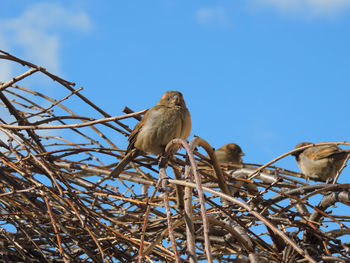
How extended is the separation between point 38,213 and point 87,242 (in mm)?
488

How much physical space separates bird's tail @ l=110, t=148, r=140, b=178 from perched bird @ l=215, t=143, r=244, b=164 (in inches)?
204

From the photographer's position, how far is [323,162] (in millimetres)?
7160

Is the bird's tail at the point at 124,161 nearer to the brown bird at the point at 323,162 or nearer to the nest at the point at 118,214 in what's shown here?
the nest at the point at 118,214

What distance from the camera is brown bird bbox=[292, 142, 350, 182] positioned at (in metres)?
7.13

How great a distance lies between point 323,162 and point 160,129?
3.85 metres

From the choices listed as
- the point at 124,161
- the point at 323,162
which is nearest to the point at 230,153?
the point at 323,162

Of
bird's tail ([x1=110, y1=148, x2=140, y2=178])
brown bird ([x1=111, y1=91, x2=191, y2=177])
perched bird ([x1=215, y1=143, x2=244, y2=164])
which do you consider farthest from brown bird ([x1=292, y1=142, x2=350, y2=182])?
bird's tail ([x1=110, y1=148, x2=140, y2=178])

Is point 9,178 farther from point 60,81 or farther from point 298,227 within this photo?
point 298,227

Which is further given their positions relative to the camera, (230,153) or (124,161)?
(230,153)

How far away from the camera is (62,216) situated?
3705 millimetres

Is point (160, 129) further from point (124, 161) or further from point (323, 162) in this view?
point (323, 162)

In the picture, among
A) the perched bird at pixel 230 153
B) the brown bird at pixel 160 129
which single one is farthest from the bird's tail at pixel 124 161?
the perched bird at pixel 230 153

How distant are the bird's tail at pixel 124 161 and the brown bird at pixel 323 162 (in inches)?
144

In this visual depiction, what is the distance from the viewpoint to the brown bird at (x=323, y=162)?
7133mm
